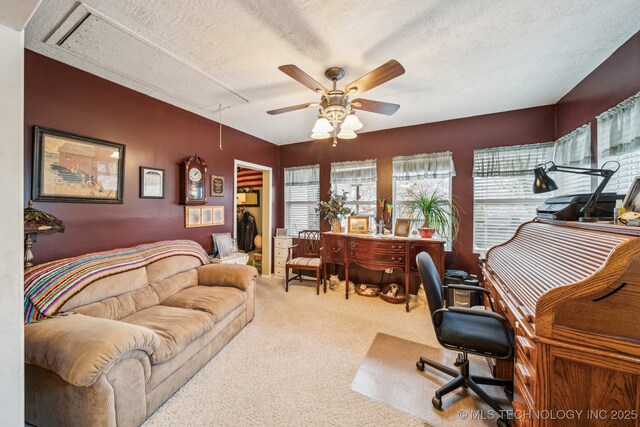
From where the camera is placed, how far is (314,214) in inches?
178

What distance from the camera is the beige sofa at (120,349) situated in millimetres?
1235

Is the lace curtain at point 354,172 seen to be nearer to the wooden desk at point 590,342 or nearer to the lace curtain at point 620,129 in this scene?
the lace curtain at point 620,129

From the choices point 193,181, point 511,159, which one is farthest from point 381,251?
point 193,181

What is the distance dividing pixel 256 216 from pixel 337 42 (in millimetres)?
3966

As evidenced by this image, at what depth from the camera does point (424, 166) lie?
11.7 feet

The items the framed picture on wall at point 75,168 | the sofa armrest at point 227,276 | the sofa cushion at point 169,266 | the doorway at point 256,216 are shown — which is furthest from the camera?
the doorway at point 256,216

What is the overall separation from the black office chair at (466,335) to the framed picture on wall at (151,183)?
9.60ft

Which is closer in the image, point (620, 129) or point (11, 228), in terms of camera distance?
point (11, 228)

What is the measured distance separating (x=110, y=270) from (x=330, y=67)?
105 inches

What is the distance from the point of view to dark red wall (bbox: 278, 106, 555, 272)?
3.03m

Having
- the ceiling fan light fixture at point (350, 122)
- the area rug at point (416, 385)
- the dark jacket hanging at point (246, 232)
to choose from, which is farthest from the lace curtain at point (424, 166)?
the dark jacket hanging at point (246, 232)

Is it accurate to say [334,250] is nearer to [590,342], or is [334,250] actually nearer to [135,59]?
[590,342]

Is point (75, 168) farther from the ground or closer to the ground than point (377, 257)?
farther from the ground

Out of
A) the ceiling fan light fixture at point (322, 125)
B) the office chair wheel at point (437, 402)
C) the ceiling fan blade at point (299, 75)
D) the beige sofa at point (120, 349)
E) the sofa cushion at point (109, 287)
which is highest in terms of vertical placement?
the ceiling fan blade at point (299, 75)
